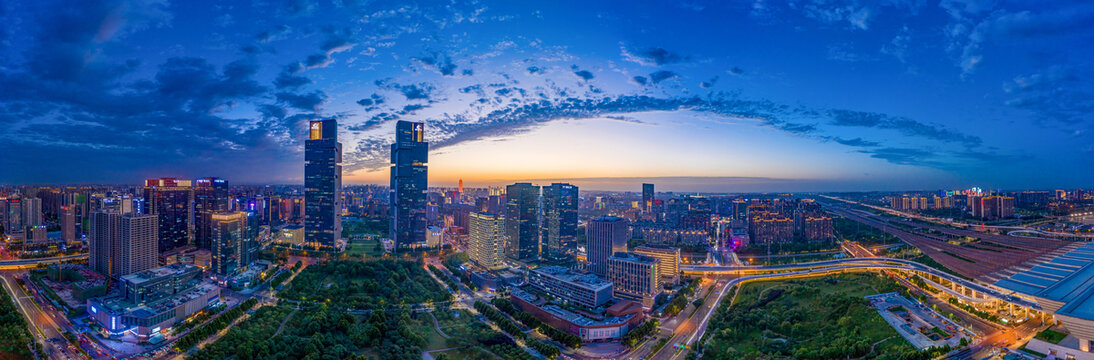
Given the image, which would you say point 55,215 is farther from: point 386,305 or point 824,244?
point 824,244

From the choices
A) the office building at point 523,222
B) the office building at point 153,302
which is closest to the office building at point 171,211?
the office building at point 153,302

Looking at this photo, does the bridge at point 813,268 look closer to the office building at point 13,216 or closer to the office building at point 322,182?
the office building at point 322,182

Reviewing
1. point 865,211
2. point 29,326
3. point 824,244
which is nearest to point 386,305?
point 29,326

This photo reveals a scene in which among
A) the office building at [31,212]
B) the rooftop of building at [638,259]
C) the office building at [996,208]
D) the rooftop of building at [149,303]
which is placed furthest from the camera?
the office building at [31,212]

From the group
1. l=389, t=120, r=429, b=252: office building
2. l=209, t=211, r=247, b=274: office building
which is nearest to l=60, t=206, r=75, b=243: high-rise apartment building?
l=209, t=211, r=247, b=274: office building

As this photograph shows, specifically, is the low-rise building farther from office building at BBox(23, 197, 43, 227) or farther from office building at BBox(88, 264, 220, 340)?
office building at BBox(23, 197, 43, 227)

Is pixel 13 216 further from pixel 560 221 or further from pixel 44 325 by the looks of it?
pixel 560 221
